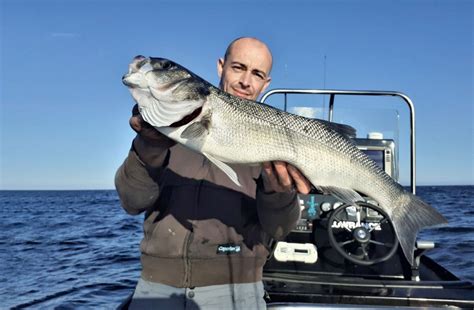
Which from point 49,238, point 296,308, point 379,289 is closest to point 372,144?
point 379,289

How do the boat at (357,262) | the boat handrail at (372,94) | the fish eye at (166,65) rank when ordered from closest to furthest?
the fish eye at (166,65)
the boat at (357,262)
the boat handrail at (372,94)

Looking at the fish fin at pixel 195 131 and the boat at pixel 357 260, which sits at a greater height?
the fish fin at pixel 195 131

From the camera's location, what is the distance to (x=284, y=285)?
15.8 feet

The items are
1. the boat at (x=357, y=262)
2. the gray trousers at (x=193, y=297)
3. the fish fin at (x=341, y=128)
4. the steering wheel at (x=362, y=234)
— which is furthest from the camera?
the steering wheel at (x=362, y=234)

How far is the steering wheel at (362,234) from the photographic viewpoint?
5.48 meters

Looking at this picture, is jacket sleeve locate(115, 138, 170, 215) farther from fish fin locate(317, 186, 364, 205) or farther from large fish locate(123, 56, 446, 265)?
fish fin locate(317, 186, 364, 205)

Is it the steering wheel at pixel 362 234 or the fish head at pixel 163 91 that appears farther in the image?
the steering wheel at pixel 362 234

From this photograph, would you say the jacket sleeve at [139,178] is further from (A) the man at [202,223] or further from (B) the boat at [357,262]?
(B) the boat at [357,262]

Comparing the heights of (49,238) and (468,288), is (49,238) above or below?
below

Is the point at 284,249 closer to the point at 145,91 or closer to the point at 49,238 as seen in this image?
the point at 145,91

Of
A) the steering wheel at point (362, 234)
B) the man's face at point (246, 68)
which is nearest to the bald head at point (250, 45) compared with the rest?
the man's face at point (246, 68)

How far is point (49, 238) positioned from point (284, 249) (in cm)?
1710

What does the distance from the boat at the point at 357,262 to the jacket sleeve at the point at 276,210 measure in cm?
94

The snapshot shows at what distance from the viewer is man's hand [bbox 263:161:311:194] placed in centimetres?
346
